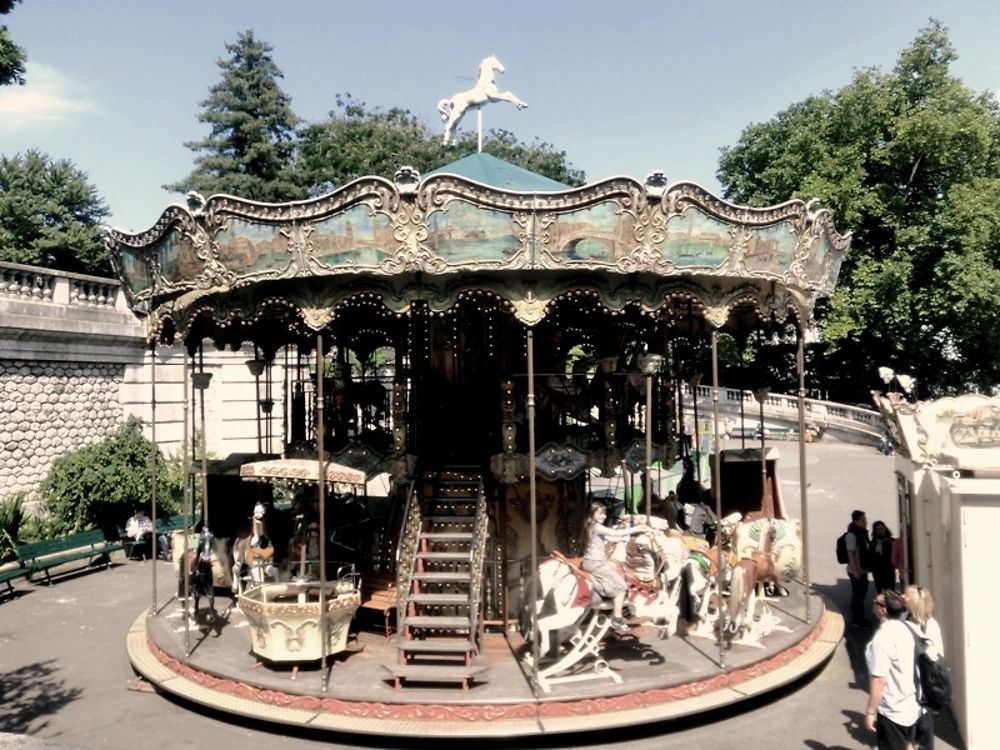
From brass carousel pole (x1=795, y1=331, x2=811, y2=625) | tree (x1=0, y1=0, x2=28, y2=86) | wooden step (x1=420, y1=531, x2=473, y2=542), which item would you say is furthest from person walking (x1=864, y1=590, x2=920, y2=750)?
tree (x1=0, y1=0, x2=28, y2=86)

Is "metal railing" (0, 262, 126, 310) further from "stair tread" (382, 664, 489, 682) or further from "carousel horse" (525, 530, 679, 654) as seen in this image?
"carousel horse" (525, 530, 679, 654)

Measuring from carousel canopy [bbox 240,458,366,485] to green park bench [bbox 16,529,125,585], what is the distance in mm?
7885

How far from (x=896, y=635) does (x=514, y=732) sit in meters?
3.77

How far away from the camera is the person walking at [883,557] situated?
11.1 meters

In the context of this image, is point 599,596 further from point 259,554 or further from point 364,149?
point 364,149

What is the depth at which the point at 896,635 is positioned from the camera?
19.2 ft

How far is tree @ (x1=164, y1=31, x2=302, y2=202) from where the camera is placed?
38438 mm

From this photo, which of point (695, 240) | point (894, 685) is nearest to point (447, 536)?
point (695, 240)

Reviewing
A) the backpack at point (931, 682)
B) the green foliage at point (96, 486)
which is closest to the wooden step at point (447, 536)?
the backpack at point (931, 682)

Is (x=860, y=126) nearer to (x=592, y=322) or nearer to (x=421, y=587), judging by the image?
(x=592, y=322)

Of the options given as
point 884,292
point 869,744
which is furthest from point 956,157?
point 869,744

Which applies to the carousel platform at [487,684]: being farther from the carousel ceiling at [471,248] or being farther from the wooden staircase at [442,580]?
the carousel ceiling at [471,248]

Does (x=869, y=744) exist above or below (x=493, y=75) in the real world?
below

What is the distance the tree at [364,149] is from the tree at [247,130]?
1894 mm
